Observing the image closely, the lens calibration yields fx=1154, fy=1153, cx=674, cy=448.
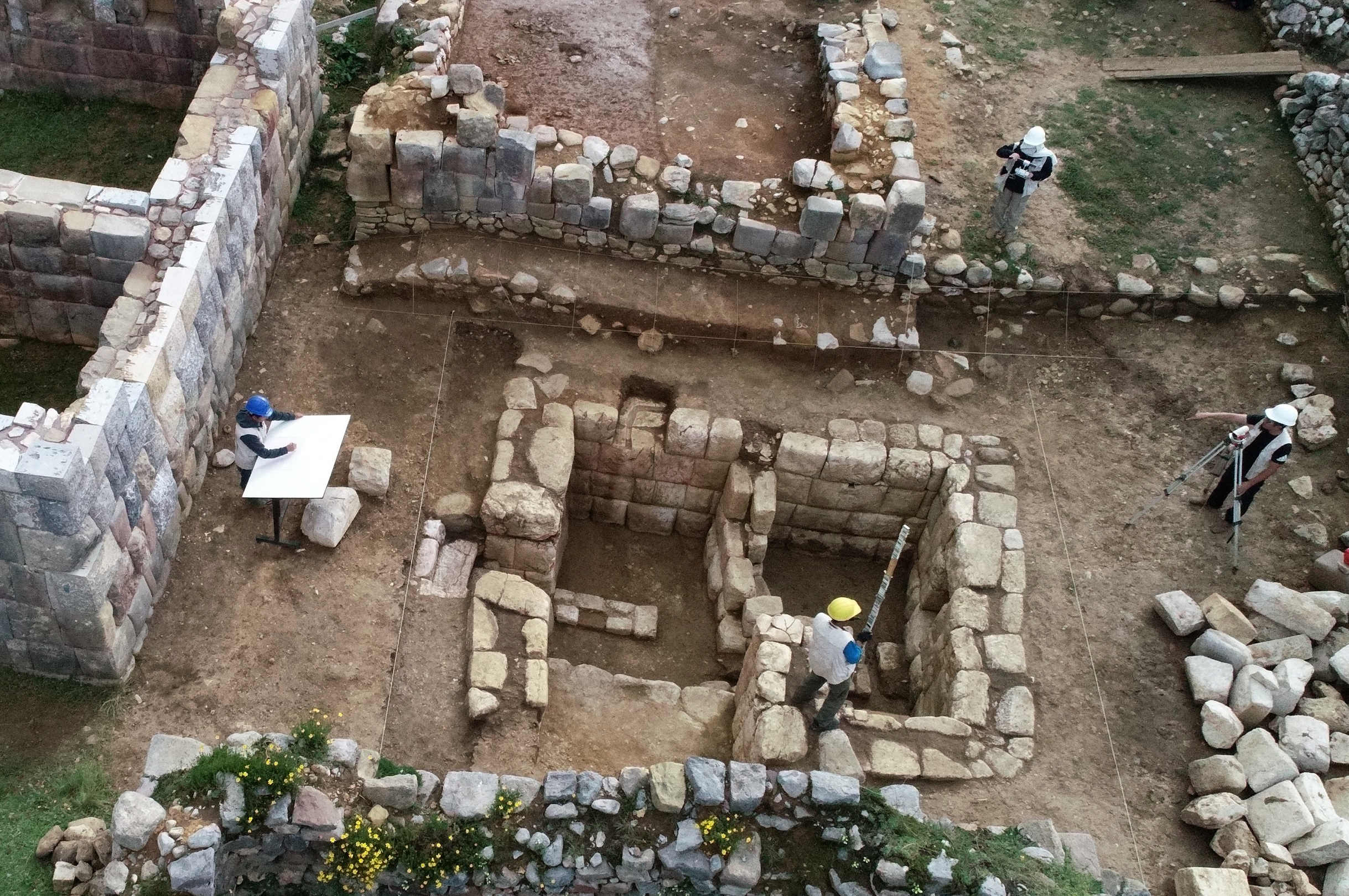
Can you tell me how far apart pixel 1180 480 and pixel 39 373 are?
32.6 feet

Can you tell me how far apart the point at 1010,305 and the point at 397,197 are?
6.21 m

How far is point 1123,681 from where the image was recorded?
31.0ft

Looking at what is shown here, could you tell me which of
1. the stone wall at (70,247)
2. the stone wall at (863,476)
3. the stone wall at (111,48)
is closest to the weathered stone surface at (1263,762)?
the stone wall at (863,476)

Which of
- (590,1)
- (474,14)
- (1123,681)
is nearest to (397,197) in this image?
(474,14)

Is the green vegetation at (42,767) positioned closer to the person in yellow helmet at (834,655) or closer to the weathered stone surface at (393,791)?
the weathered stone surface at (393,791)

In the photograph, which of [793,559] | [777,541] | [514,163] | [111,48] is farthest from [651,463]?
[111,48]

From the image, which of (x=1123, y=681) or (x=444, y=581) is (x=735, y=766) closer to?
(x=444, y=581)

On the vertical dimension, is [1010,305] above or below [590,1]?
below

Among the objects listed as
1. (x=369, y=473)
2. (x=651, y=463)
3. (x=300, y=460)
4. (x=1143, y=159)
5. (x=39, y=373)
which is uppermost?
(x=1143, y=159)

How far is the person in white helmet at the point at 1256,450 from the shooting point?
9.64 m

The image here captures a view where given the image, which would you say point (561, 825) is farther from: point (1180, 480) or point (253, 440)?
point (1180, 480)

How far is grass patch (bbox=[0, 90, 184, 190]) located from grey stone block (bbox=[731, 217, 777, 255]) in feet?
18.2

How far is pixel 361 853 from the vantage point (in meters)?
7.32

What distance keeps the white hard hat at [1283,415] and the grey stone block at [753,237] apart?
15.1 feet
